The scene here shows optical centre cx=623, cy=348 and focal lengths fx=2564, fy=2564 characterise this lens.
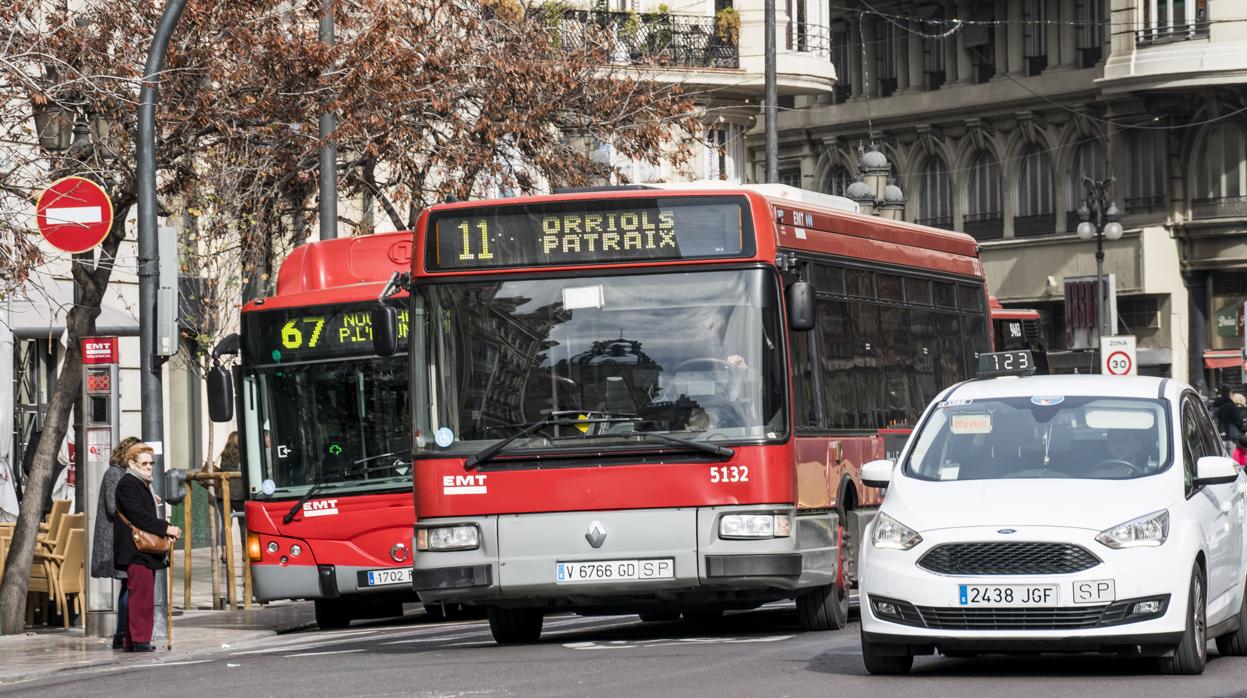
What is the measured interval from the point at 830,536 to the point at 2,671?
5.60 m

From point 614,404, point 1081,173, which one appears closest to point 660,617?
point 614,404

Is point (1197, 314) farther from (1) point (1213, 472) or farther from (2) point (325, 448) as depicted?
(1) point (1213, 472)

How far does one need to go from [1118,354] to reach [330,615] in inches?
882

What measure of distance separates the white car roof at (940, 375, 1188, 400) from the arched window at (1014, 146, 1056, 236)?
4984 centimetres

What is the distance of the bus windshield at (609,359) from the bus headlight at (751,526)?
49cm

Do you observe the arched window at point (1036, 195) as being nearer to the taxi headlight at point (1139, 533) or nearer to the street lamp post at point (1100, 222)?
the street lamp post at point (1100, 222)

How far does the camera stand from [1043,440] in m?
13.3

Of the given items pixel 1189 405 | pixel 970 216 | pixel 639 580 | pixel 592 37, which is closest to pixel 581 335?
pixel 639 580

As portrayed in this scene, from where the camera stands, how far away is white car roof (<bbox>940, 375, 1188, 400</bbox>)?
1352 cm

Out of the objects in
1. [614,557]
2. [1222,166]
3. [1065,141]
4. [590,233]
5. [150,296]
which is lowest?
[614,557]

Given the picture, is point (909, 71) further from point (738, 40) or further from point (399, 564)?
point (399, 564)

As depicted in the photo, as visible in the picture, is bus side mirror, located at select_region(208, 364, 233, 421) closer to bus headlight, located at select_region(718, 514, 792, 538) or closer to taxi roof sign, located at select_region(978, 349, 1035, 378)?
bus headlight, located at select_region(718, 514, 792, 538)

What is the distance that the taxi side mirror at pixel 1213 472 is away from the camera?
500 inches

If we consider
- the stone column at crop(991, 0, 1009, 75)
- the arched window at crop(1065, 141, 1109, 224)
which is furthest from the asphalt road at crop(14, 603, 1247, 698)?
the stone column at crop(991, 0, 1009, 75)
